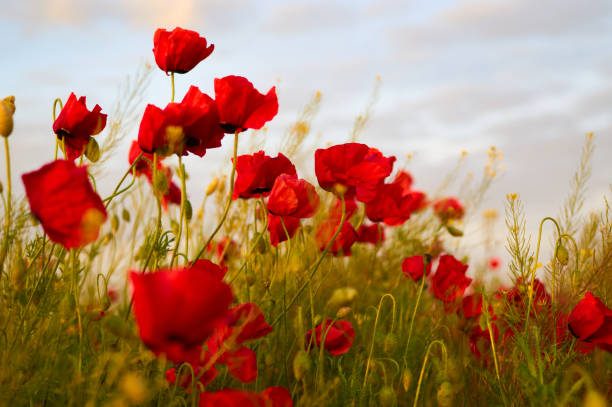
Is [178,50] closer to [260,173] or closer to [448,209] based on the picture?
[260,173]

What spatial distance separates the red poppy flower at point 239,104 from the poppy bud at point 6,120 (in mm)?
360

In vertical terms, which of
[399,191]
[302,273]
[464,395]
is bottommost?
[464,395]

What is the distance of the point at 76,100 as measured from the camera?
44.3 inches

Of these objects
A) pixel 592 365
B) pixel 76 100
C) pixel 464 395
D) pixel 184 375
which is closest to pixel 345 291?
pixel 184 375

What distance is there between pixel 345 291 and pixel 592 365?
2.70 ft

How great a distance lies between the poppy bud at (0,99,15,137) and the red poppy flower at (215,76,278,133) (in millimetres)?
360

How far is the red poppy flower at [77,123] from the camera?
111cm

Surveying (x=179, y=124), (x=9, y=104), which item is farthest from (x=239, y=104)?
(x=9, y=104)

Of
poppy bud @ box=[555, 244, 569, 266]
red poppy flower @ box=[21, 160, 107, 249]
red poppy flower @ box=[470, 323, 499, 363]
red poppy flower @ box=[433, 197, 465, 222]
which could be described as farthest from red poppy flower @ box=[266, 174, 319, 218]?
red poppy flower @ box=[433, 197, 465, 222]

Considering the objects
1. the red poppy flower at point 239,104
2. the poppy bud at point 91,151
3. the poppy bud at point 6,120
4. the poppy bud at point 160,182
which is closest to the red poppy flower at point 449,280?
Result: the red poppy flower at point 239,104

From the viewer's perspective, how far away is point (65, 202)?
30.7 inches

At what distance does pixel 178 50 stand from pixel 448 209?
1560mm

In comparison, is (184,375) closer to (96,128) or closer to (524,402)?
(96,128)

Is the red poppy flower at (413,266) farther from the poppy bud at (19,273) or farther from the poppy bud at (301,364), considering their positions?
the poppy bud at (19,273)
